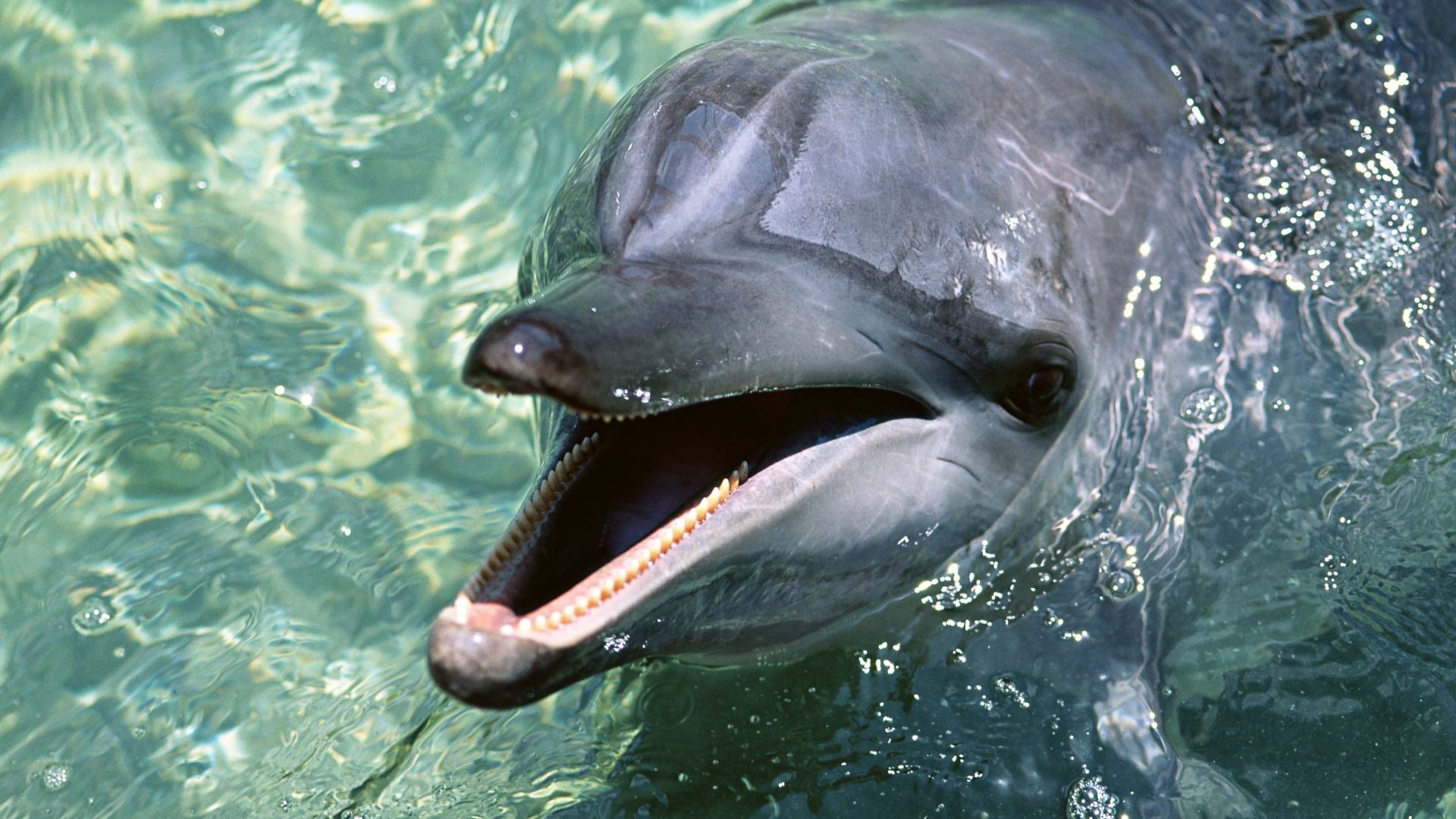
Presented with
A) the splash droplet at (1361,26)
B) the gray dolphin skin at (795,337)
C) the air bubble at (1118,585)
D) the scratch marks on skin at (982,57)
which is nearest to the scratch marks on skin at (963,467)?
the gray dolphin skin at (795,337)

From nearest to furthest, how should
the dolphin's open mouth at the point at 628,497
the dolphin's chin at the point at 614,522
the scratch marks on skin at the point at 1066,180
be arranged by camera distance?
the dolphin's chin at the point at 614,522, the dolphin's open mouth at the point at 628,497, the scratch marks on skin at the point at 1066,180

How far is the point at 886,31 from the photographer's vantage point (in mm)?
4805

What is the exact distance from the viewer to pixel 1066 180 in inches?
176

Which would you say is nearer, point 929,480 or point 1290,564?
point 929,480

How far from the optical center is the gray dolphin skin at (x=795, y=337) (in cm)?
337

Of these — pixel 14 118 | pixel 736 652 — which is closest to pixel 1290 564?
pixel 736 652

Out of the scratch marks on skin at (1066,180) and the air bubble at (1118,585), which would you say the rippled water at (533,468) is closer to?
the air bubble at (1118,585)

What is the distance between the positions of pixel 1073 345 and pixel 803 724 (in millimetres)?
1404

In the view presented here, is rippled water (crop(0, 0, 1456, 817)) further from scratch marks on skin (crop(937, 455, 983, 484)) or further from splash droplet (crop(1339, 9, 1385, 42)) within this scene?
scratch marks on skin (crop(937, 455, 983, 484))

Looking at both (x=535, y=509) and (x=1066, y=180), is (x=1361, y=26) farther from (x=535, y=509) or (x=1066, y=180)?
(x=535, y=509)

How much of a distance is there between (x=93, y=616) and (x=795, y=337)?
293 cm

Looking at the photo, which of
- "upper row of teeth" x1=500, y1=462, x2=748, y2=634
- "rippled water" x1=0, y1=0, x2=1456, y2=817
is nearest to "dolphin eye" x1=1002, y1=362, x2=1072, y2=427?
"rippled water" x1=0, y1=0, x2=1456, y2=817

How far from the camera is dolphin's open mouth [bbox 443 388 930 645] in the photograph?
132 inches

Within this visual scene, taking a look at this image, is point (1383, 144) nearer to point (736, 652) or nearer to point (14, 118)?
point (736, 652)
